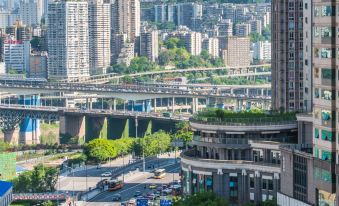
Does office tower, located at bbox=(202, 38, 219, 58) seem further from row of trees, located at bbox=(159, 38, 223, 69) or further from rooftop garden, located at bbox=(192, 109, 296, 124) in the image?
rooftop garden, located at bbox=(192, 109, 296, 124)

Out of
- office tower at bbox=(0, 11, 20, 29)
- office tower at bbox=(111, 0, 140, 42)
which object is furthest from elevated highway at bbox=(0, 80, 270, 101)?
office tower at bbox=(0, 11, 20, 29)

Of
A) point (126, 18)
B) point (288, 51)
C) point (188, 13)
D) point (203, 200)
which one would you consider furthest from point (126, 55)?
point (203, 200)

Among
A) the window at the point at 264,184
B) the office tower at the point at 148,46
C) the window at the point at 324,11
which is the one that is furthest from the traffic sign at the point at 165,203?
the office tower at the point at 148,46

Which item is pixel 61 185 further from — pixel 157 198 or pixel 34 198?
pixel 157 198

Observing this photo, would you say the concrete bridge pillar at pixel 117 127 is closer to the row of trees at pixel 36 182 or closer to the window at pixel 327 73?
the row of trees at pixel 36 182

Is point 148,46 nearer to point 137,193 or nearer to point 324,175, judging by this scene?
point 137,193
